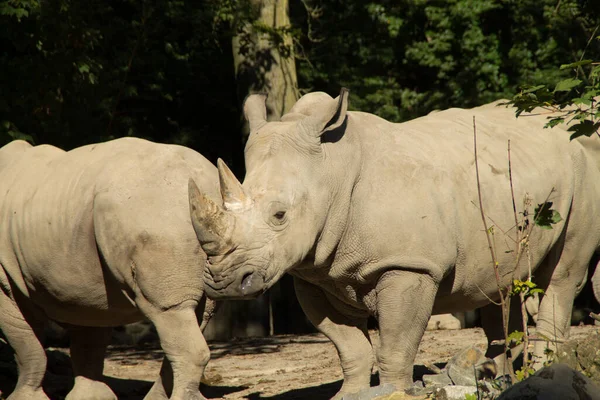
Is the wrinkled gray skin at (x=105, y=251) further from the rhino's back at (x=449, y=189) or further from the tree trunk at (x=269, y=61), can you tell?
the tree trunk at (x=269, y=61)

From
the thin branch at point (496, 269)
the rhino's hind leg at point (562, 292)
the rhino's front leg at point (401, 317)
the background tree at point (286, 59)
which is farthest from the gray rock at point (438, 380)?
the background tree at point (286, 59)

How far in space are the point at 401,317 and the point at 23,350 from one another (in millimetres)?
2924

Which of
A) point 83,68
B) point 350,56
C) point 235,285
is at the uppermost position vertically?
point 350,56

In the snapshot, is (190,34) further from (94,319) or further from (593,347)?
(593,347)

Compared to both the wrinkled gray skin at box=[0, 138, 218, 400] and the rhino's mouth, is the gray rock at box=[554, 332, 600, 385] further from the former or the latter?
the wrinkled gray skin at box=[0, 138, 218, 400]

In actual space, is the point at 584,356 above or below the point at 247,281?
below

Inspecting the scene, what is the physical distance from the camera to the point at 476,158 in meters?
6.22

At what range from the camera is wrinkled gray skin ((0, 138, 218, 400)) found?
241 inches

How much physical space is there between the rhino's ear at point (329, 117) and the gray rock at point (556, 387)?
191 cm

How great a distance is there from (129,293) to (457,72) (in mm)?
9100

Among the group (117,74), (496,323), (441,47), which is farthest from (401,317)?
(441,47)

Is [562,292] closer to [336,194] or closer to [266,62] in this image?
[336,194]

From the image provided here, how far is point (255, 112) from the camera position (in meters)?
6.15

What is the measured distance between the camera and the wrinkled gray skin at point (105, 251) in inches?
241
